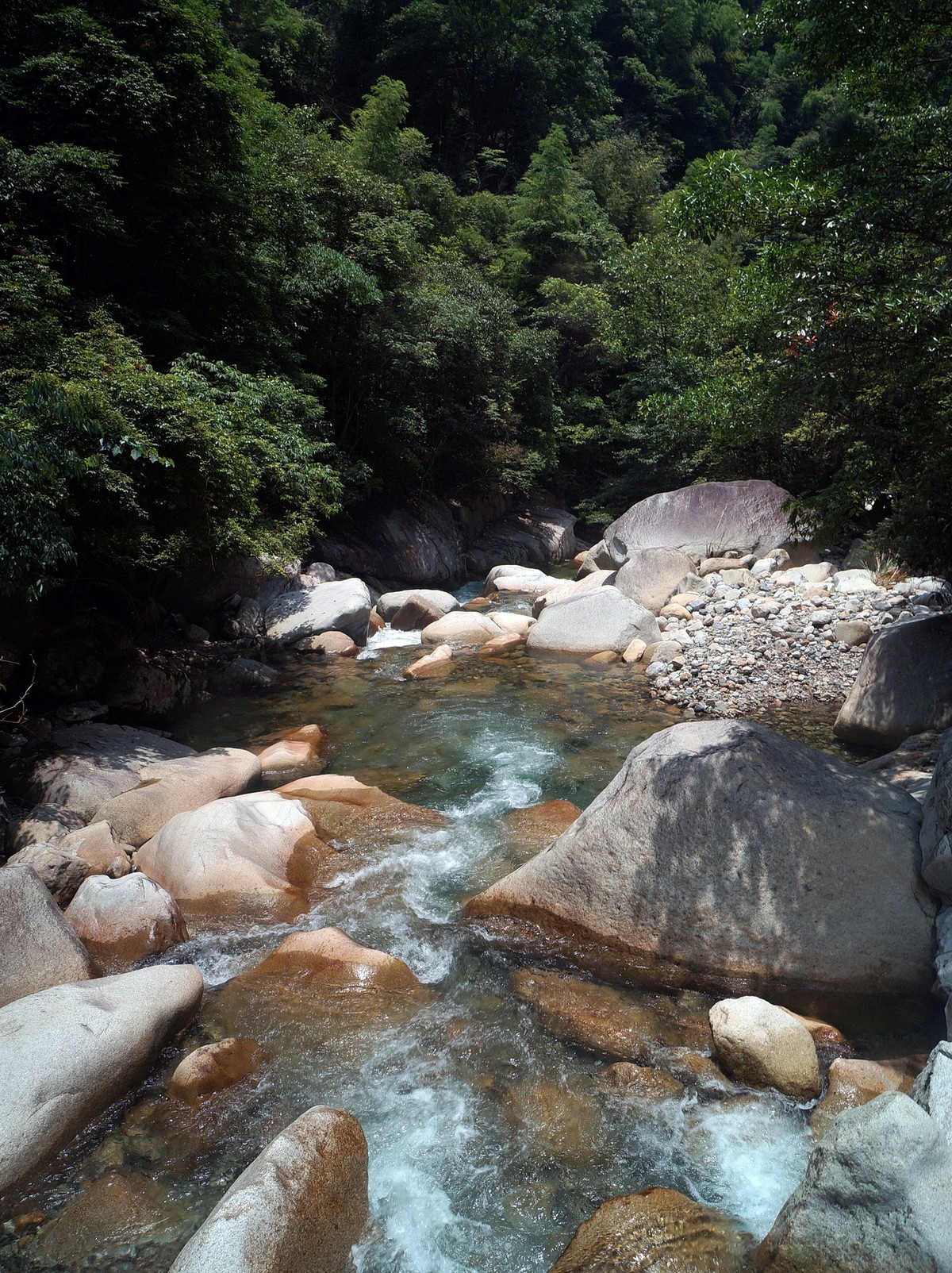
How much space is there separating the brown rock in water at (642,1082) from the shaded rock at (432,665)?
8.24 metres

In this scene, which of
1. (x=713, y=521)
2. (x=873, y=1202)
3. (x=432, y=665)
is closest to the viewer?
(x=873, y=1202)

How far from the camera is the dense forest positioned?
18.6 feet

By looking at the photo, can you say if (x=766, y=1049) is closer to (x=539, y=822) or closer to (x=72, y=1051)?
(x=539, y=822)

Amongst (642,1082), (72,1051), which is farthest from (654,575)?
(72,1051)

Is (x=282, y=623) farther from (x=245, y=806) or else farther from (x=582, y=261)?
(x=582, y=261)

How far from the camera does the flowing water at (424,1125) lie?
3.39m

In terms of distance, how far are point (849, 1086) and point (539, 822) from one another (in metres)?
3.46

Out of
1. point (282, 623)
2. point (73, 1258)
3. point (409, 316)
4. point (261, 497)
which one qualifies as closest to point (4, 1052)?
point (73, 1258)

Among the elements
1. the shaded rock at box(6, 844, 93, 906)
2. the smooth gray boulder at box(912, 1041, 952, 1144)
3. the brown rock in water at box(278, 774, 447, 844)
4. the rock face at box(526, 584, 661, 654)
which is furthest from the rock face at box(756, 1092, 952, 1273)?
the rock face at box(526, 584, 661, 654)

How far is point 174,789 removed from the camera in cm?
718

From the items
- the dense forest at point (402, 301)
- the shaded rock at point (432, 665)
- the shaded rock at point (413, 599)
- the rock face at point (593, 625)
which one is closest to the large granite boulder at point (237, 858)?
the dense forest at point (402, 301)

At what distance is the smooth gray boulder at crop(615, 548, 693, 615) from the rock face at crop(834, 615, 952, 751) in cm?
579

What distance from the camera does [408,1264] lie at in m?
3.27

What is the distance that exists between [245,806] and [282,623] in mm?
7712
